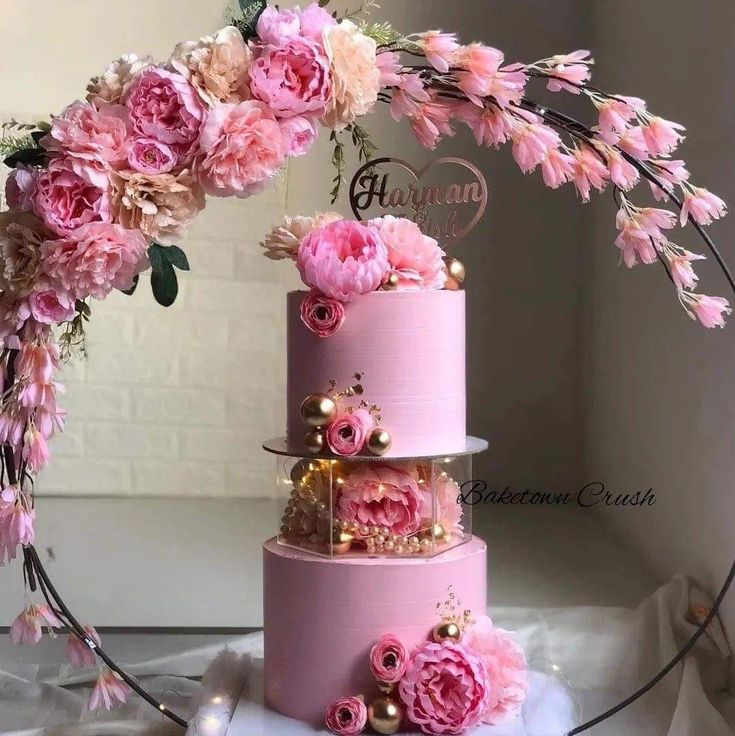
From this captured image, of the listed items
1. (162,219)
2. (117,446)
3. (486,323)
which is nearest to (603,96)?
(162,219)

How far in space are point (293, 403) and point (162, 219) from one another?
0.80 feet

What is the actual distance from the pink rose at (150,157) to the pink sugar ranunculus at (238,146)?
31 millimetres

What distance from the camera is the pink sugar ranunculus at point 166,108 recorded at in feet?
2.97

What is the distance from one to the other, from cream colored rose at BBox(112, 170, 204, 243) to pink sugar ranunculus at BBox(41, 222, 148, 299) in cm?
1

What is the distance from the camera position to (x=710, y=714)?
4.00ft

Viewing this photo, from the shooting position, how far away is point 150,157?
0.92m

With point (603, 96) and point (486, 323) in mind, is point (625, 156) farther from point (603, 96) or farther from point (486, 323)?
point (486, 323)

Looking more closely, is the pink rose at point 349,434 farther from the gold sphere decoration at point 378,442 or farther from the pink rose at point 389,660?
the pink rose at point 389,660

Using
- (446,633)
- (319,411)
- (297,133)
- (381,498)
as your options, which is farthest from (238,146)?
(446,633)

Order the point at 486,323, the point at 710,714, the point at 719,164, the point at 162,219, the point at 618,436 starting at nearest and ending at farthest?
the point at 162,219, the point at 710,714, the point at 719,164, the point at 618,436, the point at 486,323

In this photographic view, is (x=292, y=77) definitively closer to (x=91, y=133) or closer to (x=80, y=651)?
(x=91, y=133)

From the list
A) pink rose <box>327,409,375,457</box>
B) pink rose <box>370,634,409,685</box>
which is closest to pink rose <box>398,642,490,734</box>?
pink rose <box>370,634,409,685</box>

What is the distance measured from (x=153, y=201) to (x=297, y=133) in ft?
0.52

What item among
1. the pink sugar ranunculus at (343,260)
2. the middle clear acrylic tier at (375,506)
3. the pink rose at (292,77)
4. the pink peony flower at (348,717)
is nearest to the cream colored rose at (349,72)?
the pink rose at (292,77)
